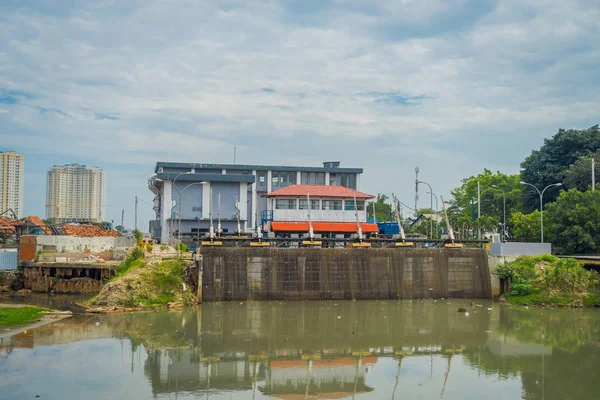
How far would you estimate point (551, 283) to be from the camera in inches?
1487

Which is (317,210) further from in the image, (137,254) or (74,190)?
(74,190)

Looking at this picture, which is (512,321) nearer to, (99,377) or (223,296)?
(223,296)

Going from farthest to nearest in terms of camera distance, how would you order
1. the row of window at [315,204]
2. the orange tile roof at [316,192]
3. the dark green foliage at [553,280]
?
the row of window at [315,204], the orange tile roof at [316,192], the dark green foliage at [553,280]

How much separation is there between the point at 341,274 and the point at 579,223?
20.7 meters

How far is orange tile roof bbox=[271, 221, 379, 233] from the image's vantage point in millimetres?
47750

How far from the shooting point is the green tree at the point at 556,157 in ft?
205

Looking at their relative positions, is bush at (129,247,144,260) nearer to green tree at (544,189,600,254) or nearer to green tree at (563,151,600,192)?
green tree at (544,189,600,254)

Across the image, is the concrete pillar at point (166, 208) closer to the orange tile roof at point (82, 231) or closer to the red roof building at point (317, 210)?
the orange tile roof at point (82, 231)

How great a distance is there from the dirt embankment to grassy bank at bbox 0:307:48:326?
3.70 meters

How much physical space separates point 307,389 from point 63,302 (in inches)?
1014

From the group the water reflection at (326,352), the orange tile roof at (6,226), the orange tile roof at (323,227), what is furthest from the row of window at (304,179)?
the water reflection at (326,352)

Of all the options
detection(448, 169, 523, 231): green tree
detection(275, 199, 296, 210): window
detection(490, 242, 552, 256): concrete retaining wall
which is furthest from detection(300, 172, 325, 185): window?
detection(490, 242, 552, 256): concrete retaining wall

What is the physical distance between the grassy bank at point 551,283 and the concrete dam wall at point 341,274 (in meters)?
1.98

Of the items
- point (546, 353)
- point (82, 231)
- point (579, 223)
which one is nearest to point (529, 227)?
point (579, 223)
